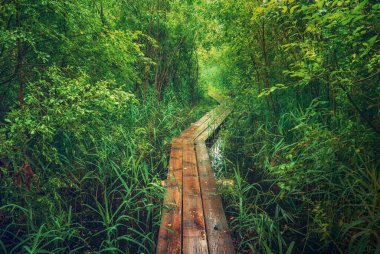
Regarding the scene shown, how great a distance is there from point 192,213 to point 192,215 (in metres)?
0.03

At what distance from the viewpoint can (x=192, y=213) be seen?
8.29 ft

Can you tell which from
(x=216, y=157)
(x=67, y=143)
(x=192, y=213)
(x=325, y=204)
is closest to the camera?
(x=325, y=204)

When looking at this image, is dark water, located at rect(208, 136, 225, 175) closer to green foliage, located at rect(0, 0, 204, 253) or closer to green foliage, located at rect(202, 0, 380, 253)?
green foliage, located at rect(202, 0, 380, 253)

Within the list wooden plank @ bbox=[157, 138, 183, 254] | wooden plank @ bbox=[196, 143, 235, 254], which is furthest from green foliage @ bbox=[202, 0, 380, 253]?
wooden plank @ bbox=[157, 138, 183, 254]

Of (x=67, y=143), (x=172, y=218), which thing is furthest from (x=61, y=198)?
(x=172, y=218)

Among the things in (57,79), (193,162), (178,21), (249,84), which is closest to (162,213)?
(193,162)

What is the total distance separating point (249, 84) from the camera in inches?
207

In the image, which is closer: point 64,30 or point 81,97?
point 81,97

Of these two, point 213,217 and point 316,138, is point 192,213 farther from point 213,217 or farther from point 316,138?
point 316,138

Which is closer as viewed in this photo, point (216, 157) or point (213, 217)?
point (213, 217)

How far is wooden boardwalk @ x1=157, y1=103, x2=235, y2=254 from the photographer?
2.09 m

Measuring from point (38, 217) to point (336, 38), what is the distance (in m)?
3.39

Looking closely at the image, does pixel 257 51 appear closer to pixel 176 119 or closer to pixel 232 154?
pixel 232 154

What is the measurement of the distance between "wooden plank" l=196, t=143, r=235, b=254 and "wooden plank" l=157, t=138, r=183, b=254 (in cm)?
26
